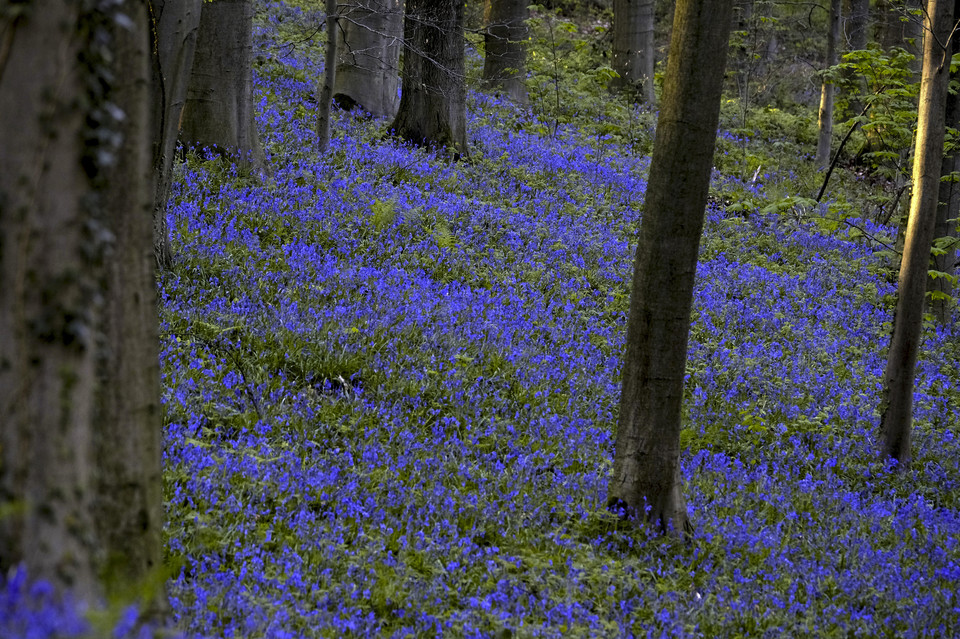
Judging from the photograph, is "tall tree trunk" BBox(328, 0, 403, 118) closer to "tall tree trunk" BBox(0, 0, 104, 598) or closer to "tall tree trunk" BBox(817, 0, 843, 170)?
"tall tree trunk" BBox(817, 0, 843, 170)

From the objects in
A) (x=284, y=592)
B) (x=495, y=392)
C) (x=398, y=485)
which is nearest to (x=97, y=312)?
(x=284, y=592)

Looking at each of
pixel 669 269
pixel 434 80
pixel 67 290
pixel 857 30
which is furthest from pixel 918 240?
pixel 857 30

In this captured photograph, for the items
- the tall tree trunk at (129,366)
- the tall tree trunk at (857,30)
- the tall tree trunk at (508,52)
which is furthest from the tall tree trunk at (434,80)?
the tall tree trunk at (857,30)

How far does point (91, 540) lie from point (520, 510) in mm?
3529

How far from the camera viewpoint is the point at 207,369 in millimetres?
5547

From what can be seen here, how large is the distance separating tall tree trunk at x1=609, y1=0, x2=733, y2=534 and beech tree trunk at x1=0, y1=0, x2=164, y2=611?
362cm

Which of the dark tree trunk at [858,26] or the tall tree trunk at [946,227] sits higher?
the dark tree trunk at [858,26]

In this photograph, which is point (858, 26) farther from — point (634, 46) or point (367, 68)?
point (367, 68)

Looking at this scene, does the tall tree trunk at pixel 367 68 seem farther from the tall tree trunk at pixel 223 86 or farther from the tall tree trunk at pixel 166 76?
the tall tree trunk at pixel 166 76

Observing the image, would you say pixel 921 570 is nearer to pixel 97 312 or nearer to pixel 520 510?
pixel 520 510

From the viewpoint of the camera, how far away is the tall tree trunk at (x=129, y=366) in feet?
6.21

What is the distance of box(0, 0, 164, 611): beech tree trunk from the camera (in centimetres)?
167

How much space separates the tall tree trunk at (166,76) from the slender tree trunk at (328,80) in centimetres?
399

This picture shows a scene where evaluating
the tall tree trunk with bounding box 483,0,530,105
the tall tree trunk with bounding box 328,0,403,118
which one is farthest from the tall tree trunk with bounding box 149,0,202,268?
the tall tree trunk with bounding box 483,0,530,105
